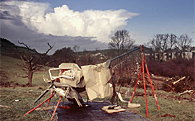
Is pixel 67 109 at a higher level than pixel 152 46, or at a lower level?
lower

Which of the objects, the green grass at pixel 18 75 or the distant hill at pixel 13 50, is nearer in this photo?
the distant hill at pixel 13 50

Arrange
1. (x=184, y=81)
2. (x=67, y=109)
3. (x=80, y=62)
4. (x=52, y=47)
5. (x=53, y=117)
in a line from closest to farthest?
1. (x=53, y=117)
2. (x=67, y=109)
3. (x=184, y=81)
4. (x=52, y=47)
5. (x=80, y=62)

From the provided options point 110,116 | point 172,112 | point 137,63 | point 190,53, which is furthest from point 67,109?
point 190,53

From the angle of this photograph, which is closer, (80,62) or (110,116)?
(110,116)

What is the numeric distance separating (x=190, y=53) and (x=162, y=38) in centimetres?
2393

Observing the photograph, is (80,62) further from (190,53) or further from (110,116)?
(110,116)

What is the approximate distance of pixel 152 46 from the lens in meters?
62.2

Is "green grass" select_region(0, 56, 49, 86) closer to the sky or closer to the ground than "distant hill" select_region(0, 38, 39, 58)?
closer to the ground

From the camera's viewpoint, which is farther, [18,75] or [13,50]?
[13,50]

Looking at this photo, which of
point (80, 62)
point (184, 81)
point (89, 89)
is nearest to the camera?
point (89, 89)

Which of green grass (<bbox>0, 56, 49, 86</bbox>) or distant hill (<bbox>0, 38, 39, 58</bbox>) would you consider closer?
distant hill (<bbox>0, 38, 39, 58</bbox>)

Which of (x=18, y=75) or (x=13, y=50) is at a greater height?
(x=13, y=50)

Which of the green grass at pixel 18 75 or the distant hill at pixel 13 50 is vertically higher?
the distant hill at pixel 13 50

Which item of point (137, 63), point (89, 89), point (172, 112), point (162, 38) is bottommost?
point (172, 112)
